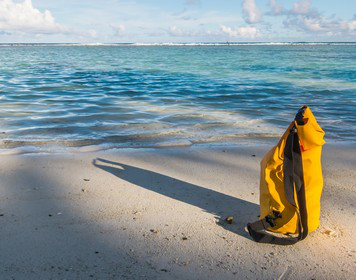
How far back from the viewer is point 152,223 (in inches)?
128

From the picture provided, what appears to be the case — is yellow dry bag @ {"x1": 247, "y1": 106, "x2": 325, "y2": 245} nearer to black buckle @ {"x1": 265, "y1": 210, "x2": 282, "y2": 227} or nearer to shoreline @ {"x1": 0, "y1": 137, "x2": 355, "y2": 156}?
black buckle @ {"x1": 265, "y1": 210, "x2": 282, "y2": 227}

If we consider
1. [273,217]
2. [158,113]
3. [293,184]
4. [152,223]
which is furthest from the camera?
[158,113]

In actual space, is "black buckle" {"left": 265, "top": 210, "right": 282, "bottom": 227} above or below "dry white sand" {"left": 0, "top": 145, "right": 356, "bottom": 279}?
above

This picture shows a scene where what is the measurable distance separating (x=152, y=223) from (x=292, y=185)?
1.20m

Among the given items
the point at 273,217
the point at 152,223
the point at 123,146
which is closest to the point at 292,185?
the point at 273,217

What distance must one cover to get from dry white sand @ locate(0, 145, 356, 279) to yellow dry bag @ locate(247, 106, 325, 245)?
129mm

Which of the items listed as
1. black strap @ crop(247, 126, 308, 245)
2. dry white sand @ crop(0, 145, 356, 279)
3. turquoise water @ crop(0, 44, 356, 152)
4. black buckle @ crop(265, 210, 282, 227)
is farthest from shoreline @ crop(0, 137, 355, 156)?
black strap @ crop(247, 126, 308, 245)

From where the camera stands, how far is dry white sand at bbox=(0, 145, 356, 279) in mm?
2641

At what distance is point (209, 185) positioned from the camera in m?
4.16

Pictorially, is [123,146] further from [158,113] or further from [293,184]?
[293,184]

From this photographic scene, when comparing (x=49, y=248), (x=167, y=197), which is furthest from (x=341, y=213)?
(x=49, y=248)

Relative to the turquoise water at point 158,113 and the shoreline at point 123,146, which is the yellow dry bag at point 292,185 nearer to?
the shoreline at point 123,146

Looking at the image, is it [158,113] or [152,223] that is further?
[158,113]

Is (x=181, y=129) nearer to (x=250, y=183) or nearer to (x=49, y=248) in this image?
(x=250, y=183)
